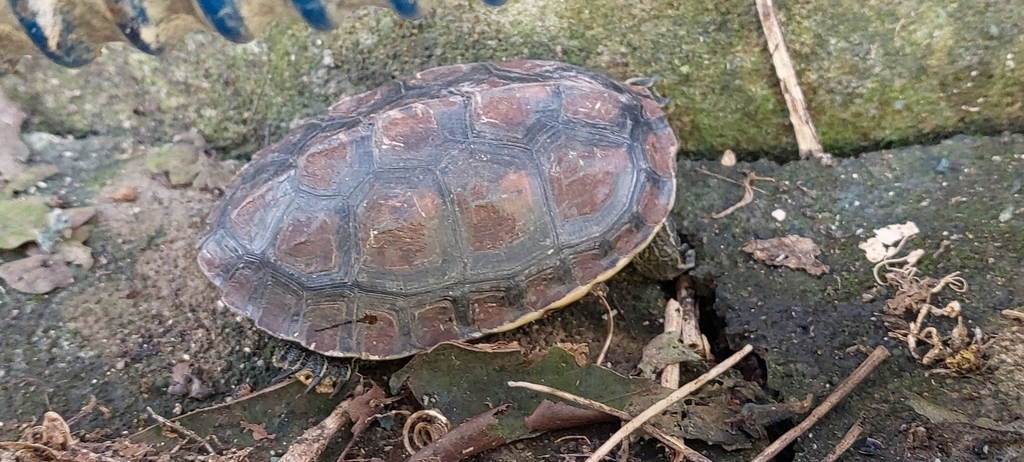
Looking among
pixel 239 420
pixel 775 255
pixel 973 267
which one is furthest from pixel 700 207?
pixel 239 420

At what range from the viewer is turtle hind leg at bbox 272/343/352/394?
2.09m

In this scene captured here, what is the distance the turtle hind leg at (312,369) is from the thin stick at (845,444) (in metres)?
1.49

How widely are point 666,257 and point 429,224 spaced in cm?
89

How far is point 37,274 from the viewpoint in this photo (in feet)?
7.21

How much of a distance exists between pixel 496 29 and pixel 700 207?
113 centimetres

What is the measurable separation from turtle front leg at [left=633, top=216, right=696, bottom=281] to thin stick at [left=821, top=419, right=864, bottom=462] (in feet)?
2.50

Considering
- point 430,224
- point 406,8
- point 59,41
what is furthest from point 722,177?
point 59,41

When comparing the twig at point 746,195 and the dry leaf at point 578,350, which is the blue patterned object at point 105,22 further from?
the twig at point 746,195

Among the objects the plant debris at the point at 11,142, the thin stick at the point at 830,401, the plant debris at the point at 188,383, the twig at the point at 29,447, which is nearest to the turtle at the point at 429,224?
the plant debris at the point at 188,383

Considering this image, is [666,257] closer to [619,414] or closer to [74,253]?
[619,414]

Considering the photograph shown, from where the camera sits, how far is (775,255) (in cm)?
223

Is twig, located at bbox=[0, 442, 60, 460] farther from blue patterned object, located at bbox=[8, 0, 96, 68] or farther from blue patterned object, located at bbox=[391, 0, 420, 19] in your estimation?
blue patterned object, located at bbox=[391, 0, 420, 19]

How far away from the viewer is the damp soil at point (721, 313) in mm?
1803

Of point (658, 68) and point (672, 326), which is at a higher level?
point (658, 68)
